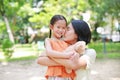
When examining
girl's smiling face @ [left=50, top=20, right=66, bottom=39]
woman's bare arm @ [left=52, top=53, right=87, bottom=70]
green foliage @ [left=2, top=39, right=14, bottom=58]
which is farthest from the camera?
green foliage @ [left=2, top=39, right=14, bottom=58]

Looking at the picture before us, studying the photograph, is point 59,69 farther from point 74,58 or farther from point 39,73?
point 39,73

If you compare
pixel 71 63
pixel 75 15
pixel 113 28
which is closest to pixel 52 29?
pixel 71 63

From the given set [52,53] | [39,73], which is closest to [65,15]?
[39,73]

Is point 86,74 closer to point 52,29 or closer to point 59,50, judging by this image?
point 59,50

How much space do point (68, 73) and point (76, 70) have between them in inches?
2.0

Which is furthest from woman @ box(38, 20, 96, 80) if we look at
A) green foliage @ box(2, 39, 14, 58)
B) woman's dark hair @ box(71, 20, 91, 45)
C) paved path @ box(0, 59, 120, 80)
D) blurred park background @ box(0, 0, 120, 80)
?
green foliage @ box(2, 39, 14, 58)

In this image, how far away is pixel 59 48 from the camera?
199cm

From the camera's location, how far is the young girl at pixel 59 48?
1.93 meters

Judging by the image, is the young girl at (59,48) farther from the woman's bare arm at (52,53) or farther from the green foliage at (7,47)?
the green foliage at (7,47)

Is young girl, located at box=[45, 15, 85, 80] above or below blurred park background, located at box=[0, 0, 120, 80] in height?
above

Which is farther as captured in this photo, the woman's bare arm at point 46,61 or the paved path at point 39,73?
the paved path at point 39,73

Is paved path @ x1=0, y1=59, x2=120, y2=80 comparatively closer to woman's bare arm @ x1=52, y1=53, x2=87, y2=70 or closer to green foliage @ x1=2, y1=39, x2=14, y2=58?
green foliage @ x1=2, y1=39, x2=14, y2=58

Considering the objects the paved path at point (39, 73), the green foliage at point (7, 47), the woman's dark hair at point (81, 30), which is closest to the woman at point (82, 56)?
the woman's dark hair at point (81, 30)

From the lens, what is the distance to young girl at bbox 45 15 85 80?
1.93 meters
